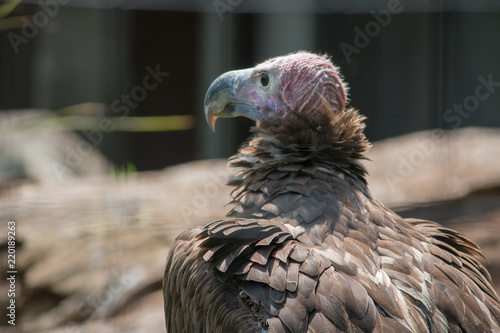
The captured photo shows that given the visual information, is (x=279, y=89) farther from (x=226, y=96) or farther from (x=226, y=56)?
(x=226, y=56)

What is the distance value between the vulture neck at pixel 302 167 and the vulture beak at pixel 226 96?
10.8 inches

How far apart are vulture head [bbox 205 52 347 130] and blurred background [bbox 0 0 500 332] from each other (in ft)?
0.23

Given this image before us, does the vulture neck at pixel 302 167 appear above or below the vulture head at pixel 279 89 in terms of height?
below

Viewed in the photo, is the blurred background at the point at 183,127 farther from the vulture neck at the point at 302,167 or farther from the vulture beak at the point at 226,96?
the vulture neck at the point at 302,167

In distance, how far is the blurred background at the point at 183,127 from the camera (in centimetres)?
298

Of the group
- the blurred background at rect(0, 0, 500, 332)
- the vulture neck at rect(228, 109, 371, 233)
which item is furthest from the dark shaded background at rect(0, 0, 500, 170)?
the vulture neck at rect(228, 109, 371, 233)

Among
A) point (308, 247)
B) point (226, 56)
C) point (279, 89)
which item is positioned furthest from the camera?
point (279, 89)

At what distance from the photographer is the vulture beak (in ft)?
8.72

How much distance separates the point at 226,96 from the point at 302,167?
572 mm

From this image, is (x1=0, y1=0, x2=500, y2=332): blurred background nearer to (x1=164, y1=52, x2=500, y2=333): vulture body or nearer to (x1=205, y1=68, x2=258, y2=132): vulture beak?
(x1=205, y1=68, x2=258, y2=132): vulture beak

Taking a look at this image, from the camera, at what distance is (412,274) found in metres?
1.99

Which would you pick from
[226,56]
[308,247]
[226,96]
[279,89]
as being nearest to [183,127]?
[226,96]

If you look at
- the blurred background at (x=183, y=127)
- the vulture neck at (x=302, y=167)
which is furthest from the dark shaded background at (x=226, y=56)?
the vulture neck at (x=302, y=167)

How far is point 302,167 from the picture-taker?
90.3 inches
